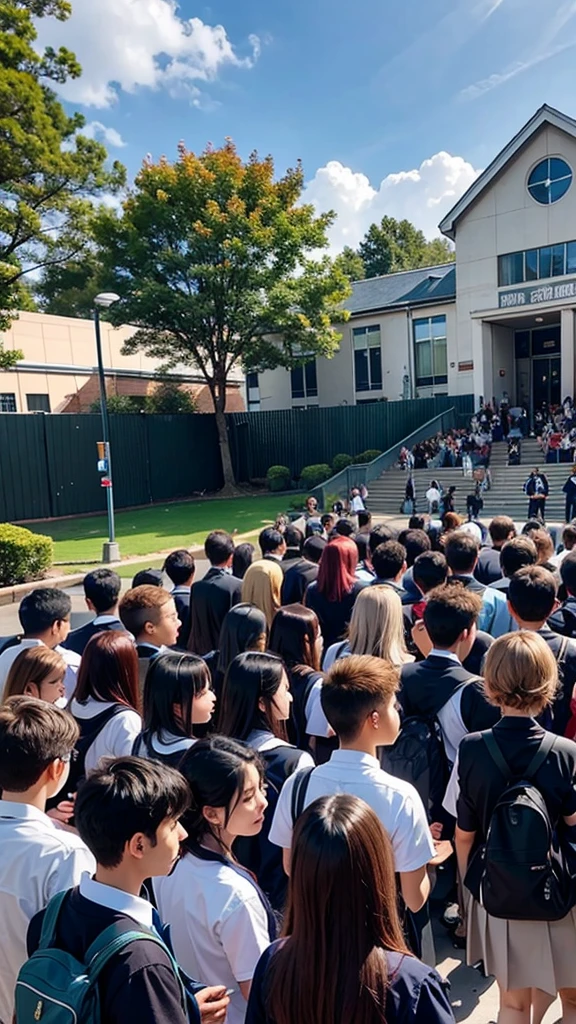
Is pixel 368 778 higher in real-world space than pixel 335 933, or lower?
lower

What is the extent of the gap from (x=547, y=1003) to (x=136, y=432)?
27.7 metres

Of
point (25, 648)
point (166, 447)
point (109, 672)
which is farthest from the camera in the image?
point (166, 447)

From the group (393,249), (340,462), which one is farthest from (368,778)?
(393,249)

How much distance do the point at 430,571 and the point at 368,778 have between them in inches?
100

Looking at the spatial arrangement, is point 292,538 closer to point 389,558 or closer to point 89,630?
point 389,558

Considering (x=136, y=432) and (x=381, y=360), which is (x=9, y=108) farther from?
(x=381, y=360)

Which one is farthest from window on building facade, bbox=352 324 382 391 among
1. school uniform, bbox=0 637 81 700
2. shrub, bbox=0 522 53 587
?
school uniform, bbox=0 637 81 700

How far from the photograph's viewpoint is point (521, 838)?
2.30m

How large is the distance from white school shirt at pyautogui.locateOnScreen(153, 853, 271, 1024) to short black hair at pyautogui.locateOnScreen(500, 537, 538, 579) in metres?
3.47

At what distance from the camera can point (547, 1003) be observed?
2594mm

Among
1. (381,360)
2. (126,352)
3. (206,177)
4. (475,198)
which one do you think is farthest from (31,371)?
(475,198)

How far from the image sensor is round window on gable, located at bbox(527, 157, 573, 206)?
26.8 meters

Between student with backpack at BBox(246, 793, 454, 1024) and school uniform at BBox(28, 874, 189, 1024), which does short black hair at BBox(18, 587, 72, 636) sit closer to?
Result: school uniform at BBox(28, 874, 189, 1024)

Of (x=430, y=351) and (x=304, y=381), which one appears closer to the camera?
(x=430, y=351)
